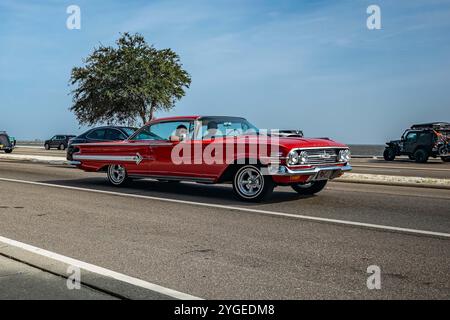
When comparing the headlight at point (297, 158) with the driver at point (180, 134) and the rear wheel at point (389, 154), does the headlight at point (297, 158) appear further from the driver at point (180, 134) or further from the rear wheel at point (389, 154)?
the rear wheel at point (389, 154)

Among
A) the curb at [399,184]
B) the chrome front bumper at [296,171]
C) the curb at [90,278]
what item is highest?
the chrome front bumper at [296,171]

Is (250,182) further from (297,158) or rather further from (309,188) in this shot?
(309,188)

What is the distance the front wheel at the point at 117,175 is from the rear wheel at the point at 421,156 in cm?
1942

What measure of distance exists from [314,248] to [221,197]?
14.8 feet

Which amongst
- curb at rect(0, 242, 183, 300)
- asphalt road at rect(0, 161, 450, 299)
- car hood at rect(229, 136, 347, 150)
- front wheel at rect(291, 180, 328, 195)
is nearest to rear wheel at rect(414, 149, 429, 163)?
asphalt road at rect(0, 161, 450, 299)

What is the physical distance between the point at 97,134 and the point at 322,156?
1041 centimetres

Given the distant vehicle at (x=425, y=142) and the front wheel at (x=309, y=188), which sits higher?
the distant vehicle at (x=425, y=142)

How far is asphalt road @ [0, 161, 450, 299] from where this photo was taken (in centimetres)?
429

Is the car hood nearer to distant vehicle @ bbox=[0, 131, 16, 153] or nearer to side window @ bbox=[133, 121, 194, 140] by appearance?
side window @ bbox=[133, 121, 194, 140]

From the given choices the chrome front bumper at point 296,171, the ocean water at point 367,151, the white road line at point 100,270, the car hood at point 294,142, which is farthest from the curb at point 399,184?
the ocean water at point 367,151

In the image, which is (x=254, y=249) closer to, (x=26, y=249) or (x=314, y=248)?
(x=314, y=248)

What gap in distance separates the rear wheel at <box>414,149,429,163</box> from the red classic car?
18.0 m

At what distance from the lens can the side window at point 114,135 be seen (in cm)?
1647
